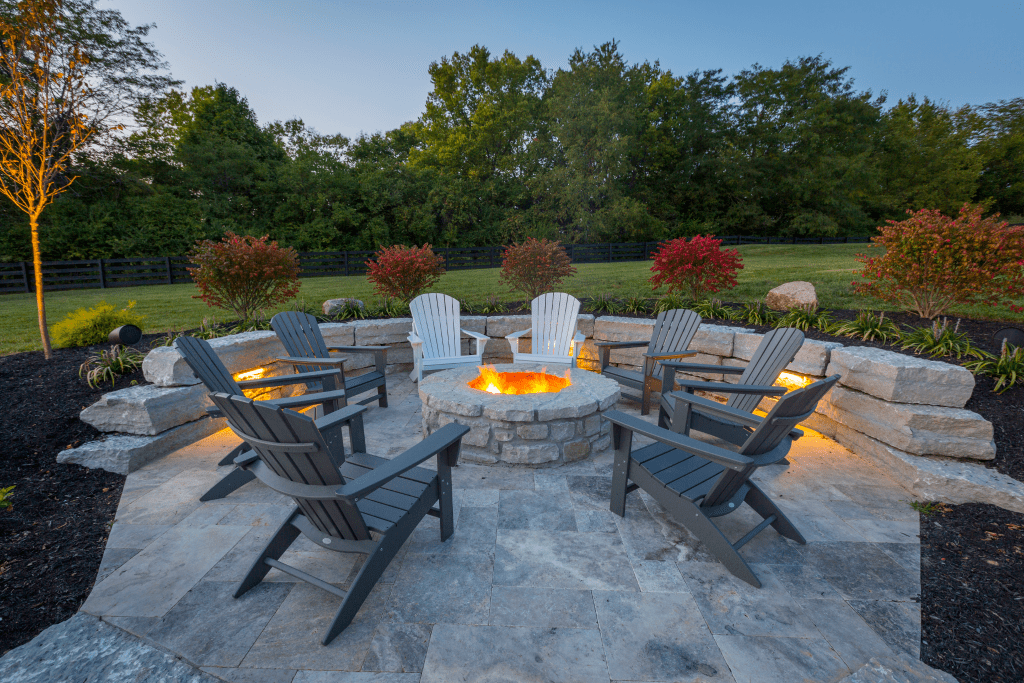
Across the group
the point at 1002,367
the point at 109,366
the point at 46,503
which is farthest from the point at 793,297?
the point at 109,366

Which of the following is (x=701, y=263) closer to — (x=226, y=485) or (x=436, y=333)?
(x=436, y=333)

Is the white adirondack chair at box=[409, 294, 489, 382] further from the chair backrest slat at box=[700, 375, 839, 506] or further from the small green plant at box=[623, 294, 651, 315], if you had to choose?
the chair backrest slat at box=[700, 375, 839, 506]

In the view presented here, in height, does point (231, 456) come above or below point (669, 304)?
below

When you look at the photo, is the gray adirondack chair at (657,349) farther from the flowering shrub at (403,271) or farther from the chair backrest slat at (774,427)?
the flowering shrub at (403,271)

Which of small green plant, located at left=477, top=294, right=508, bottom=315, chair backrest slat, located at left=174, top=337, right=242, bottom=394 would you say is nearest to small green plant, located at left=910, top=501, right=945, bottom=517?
chair backrest slat, located at left=174, top=337, right=242, bottom=394

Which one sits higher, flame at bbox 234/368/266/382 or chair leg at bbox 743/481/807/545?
flame at bbox 234/368/266/382

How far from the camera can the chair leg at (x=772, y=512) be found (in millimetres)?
1994

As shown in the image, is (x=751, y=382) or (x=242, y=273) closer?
(x=751, y=382)

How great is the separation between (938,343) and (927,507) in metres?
1.72

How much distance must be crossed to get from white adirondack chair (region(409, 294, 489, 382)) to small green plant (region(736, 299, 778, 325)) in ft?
9.49

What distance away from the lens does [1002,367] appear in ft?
10.0

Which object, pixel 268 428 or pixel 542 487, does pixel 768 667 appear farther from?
pixel 268 428

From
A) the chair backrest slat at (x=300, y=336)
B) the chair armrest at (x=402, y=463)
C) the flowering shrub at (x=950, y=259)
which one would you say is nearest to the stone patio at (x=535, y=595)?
the chair armrest at (x=402, y=463)

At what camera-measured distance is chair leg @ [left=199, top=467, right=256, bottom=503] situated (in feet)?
7.72
